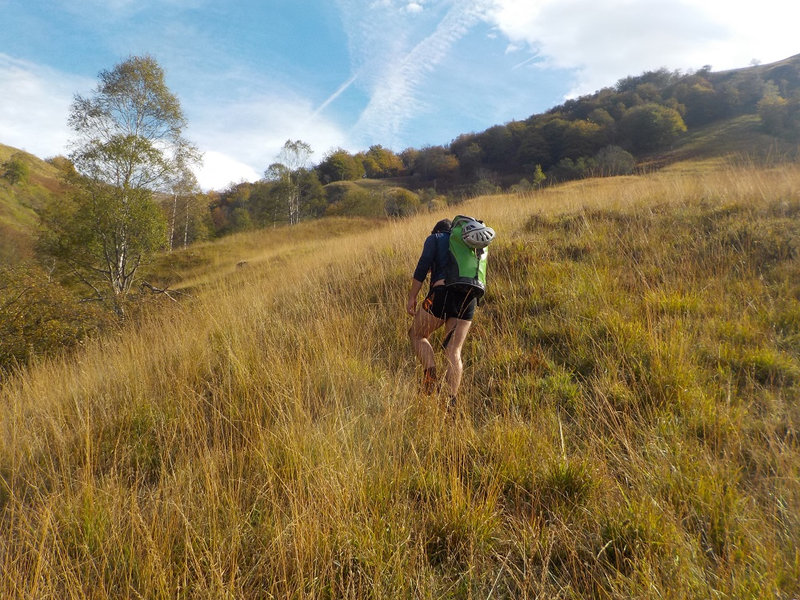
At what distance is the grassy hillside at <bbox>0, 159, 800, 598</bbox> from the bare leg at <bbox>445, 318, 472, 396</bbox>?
0.16 metres

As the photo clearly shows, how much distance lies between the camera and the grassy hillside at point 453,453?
4.47 ft

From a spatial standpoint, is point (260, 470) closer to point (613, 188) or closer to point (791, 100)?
point (613, 188)

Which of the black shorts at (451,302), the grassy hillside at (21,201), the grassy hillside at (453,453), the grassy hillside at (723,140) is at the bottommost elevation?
the grassy hillside at (453,453)

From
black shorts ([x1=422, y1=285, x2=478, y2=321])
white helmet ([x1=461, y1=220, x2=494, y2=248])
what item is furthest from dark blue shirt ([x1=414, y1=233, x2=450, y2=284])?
white helmet ([x1=461, y1=220, x2=494, y2=248])

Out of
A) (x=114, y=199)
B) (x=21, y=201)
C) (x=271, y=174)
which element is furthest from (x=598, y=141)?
(x=21, y=201)

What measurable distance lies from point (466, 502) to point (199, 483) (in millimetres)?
1347

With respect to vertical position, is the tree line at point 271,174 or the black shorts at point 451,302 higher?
the tree line at point 271,174

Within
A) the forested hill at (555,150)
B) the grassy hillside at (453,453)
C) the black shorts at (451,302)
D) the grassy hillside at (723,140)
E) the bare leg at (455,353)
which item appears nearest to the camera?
the grassy hillside at (453,453)

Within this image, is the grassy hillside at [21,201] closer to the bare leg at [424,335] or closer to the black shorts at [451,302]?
the bare leg at [424,335]

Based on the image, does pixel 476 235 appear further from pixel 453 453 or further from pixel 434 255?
pixel 453 453

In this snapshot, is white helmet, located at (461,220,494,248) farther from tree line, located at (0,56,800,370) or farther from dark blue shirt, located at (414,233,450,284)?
tree line, located at (0,56,800,370)

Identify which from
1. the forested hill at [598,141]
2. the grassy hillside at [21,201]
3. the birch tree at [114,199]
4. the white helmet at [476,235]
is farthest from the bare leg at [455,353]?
the grassy hillside at [21,201]

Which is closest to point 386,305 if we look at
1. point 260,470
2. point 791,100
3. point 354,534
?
point 260,470

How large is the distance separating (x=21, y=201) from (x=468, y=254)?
77.1 m
